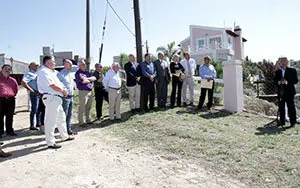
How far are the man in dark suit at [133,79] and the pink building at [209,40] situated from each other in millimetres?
20659

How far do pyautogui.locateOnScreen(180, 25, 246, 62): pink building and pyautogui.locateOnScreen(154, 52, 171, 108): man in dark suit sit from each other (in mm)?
20107

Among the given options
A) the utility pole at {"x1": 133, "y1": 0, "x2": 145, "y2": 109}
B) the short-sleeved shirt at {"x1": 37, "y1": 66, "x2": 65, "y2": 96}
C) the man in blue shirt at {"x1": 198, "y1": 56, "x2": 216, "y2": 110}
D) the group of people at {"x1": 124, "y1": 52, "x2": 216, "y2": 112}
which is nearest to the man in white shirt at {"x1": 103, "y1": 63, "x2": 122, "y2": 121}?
the group of people at {"x1": 124, "y1": 52, "x2": 216, "y2": 112}

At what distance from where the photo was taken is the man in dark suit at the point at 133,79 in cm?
765

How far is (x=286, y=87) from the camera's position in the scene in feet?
21.4

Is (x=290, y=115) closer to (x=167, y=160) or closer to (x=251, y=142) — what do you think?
(x=251, y=142)

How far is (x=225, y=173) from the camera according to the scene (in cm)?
380

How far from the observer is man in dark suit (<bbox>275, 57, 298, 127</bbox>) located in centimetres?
647

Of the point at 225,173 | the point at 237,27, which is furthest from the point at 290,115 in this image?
the point at 237,27

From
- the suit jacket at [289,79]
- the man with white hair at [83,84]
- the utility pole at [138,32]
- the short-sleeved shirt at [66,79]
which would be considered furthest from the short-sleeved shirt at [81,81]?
the suit jacket at [289,79]

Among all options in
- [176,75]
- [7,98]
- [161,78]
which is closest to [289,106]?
[176,75]

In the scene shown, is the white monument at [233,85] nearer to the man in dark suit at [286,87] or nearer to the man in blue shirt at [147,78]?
the man in dark suit at [286,87]

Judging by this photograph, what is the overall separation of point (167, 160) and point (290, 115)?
3945 mm

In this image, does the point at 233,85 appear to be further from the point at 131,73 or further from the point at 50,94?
the point at 50,94

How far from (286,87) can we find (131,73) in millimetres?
4210
